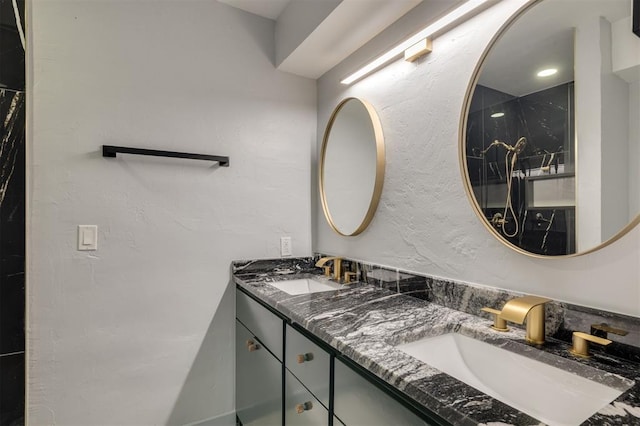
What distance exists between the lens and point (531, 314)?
3.11 feet

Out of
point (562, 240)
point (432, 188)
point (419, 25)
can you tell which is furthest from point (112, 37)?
point (562, 240)

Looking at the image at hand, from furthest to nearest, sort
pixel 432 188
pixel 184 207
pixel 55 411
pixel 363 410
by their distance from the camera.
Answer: pixel 184 207 → pixel 55 411 → pixel 432 188 → pixel 363 410

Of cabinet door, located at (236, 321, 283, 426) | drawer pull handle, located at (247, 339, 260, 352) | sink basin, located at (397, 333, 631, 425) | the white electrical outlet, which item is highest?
the white electrical outlet

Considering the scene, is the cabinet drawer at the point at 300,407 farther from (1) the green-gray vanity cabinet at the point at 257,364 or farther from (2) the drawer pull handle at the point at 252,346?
(2) the drawer pull handle at the point at 252,346

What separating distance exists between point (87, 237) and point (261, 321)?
0.91m

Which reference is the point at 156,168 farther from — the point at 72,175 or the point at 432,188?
the point at 432,188

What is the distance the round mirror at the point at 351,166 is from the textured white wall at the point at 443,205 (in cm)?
5

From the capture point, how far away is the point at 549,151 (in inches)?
38.4

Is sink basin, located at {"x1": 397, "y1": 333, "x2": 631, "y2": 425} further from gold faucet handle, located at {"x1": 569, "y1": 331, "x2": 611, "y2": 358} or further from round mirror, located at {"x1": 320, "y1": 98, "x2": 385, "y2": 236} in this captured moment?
round mirror, located at {"x1": 320, "y1": 98, "x2": 385, "y2": 236}

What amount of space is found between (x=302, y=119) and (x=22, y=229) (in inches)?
60.2

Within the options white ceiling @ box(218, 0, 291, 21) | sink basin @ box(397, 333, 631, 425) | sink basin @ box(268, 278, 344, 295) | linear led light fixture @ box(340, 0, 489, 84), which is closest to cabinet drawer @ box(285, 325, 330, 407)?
sink basin @ box(397, 333, 631, 425)

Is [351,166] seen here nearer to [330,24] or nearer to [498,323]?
[330,24]

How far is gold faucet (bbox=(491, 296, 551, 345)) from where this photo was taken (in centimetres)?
90

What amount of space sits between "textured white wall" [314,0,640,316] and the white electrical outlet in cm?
45
